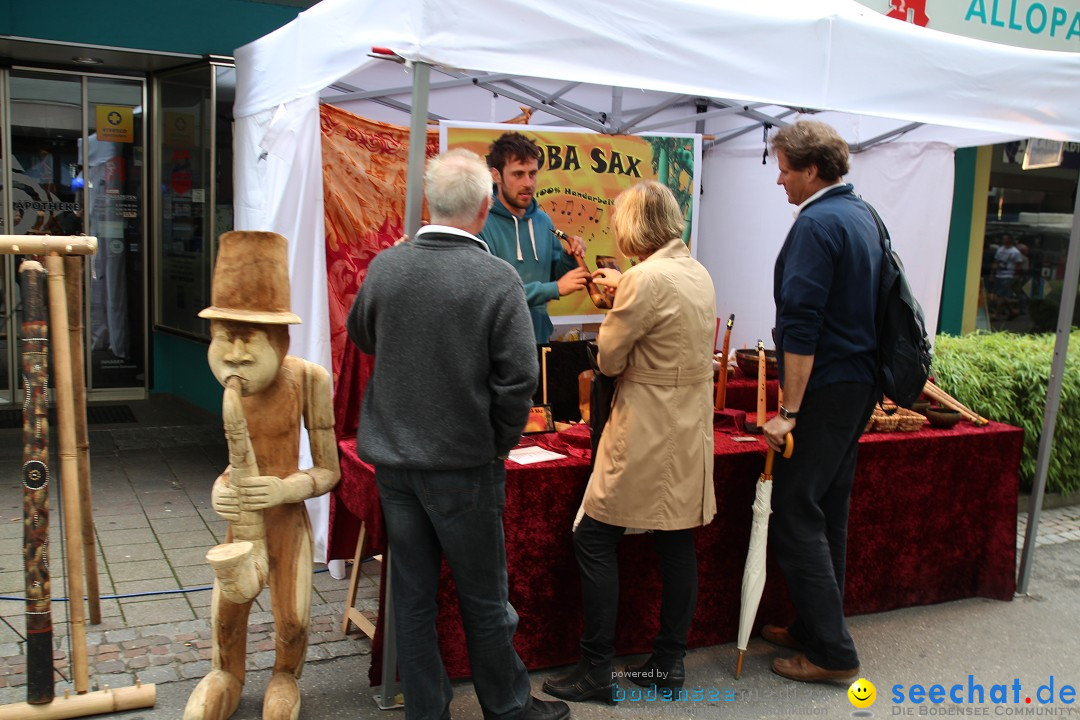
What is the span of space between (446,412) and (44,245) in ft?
4.30

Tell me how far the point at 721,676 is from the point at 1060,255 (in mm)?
8976

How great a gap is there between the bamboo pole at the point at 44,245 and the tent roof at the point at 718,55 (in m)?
1.06

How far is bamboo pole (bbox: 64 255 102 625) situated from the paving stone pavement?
0.09 metres

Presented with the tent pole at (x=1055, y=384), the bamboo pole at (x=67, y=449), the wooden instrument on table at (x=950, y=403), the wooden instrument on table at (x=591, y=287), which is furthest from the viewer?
the wooden instrument on table at (x=950, y=403)

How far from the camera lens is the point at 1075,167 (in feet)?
34.5

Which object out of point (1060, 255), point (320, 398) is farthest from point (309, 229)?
point (1060, 255)

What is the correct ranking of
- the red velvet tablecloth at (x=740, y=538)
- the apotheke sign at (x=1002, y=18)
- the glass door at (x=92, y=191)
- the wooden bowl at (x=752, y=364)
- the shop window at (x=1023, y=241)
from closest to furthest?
1. the red velvet tablecloth at (x=740, y=538)
2. the wooden bowl at (x=752, y=364)
3. the glass door at (x=92, y=191)
4. the apotheke sign at (x=1002, y=18)
5. the shop window at (x=1023, y=241)

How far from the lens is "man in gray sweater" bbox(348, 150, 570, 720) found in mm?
2518

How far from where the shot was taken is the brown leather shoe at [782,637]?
3.73 metres

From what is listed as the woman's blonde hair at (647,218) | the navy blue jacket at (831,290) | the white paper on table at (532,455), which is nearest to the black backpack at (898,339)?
the navy blue jacket at (831,290)

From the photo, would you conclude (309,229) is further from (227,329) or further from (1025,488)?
(1025,488)

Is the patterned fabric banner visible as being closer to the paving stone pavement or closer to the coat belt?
the paving stone pavement

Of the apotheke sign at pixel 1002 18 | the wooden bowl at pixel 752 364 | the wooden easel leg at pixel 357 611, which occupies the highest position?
the apotheke sign at pixel 1002 18

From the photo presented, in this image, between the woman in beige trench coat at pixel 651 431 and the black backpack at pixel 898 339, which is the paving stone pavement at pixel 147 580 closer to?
the woman in beige trench coat at pixel 651 431
